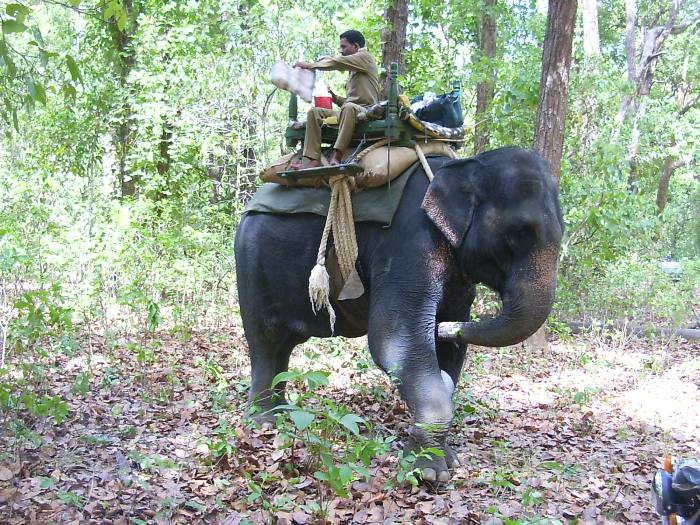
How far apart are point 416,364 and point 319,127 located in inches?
85.1

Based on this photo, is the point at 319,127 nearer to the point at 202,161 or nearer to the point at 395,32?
the point at 395,32

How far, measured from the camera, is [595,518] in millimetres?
4242

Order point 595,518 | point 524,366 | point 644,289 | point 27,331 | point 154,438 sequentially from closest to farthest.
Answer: point 595,518
point 154,438
point 27,331
point 524,366
point 644,289

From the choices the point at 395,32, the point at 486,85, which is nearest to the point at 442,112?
the point at 395,32

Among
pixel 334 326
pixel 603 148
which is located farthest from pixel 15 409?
pixel 603 148

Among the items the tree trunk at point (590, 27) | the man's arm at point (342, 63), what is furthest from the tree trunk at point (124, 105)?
the tree trunk at point (590, 27)

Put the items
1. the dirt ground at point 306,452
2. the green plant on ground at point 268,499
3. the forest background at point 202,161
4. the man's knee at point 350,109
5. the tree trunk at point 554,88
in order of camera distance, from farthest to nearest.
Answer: the forest background at point 202,161 < the tree trunk at point 554,88 < the man's knee at point 350,109 < the dirt ground at point 306,452 < the green plant on ground at point 268,499

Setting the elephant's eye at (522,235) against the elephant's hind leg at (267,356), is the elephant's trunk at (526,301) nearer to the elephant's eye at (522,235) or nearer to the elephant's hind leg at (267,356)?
the elephant's eye at (522,235)

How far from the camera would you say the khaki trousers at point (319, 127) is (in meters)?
5.94

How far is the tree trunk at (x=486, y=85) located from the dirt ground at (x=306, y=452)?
376 cm

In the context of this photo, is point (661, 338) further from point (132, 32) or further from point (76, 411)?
point (132, 32)

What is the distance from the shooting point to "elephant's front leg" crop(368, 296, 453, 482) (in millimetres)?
5016

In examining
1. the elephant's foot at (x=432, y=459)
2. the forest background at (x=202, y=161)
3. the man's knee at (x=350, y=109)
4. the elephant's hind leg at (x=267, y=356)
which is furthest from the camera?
the forest background at (x=202, y=161)

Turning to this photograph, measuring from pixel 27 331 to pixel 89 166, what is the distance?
7827 mm
